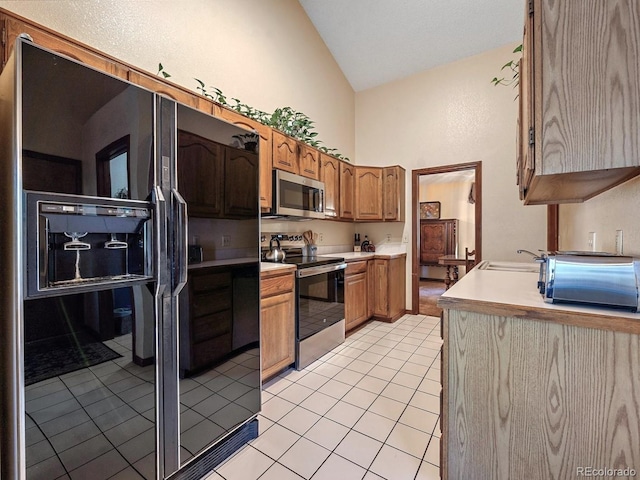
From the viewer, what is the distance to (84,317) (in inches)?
39.0

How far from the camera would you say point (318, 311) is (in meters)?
2.65

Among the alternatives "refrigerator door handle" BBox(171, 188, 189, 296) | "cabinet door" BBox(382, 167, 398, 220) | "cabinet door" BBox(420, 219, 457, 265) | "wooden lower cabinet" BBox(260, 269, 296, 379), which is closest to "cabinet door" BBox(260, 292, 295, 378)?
"wooden lower cabinet" BBox(260, 269, 296, 379)

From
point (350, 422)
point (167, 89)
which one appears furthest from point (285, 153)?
point (350, 422)

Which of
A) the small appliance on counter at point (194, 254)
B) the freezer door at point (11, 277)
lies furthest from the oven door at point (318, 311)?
the freezer door at point (11, 277)

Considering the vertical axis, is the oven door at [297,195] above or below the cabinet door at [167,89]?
below

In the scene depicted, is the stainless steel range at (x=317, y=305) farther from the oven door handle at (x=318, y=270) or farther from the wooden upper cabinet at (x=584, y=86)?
the wooden upper cabinet at (x=584, y=86)

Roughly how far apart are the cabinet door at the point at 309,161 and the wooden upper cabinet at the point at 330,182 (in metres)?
0.11

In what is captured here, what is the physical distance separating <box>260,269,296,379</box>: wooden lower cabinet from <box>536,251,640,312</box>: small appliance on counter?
5.32 ft

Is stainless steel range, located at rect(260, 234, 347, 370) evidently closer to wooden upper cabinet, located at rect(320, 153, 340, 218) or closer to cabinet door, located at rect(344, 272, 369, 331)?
cabinet door, located at rect(344, 272, 369, 331)

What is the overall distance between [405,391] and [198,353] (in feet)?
5.12

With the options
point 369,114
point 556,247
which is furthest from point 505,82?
point 556,247

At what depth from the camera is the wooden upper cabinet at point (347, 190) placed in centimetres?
374

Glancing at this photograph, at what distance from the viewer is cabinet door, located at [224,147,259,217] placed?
1.47 meters

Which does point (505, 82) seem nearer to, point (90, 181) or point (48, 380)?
point (90, 181)
